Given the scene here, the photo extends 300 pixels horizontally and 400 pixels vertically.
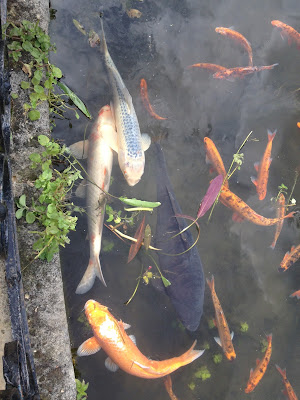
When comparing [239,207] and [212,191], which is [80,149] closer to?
[212,191]

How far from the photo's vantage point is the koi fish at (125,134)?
3.78 meters

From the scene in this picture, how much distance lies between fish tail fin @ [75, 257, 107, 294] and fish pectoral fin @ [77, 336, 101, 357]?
1.84 feet

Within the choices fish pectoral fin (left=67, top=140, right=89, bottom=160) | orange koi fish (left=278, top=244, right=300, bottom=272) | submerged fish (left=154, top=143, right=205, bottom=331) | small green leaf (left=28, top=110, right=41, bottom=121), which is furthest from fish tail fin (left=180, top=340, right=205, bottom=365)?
small green leaf (left=28, top=110, right=41, bottom=121)

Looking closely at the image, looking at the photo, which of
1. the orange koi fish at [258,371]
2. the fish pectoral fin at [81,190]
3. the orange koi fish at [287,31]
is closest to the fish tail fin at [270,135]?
the orange koi fish at [287,31]

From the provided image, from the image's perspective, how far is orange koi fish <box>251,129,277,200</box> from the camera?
472cm

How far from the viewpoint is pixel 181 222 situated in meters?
4.11

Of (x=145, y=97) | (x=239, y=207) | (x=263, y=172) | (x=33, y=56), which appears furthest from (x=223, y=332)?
(x=33, y=56)

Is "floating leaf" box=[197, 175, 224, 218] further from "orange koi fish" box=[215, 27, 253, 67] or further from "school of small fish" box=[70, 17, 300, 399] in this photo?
"orange koi fish" box=[215, 27, 253, 67]

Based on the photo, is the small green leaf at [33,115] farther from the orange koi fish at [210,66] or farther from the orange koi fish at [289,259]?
the orange koi fish at [289,259]

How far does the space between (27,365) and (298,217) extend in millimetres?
4184

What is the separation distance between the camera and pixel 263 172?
4719 mm

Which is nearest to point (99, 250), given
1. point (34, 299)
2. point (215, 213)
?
point (34, 299)

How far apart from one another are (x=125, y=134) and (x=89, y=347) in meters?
2.51

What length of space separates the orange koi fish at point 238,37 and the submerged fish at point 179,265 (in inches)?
104
